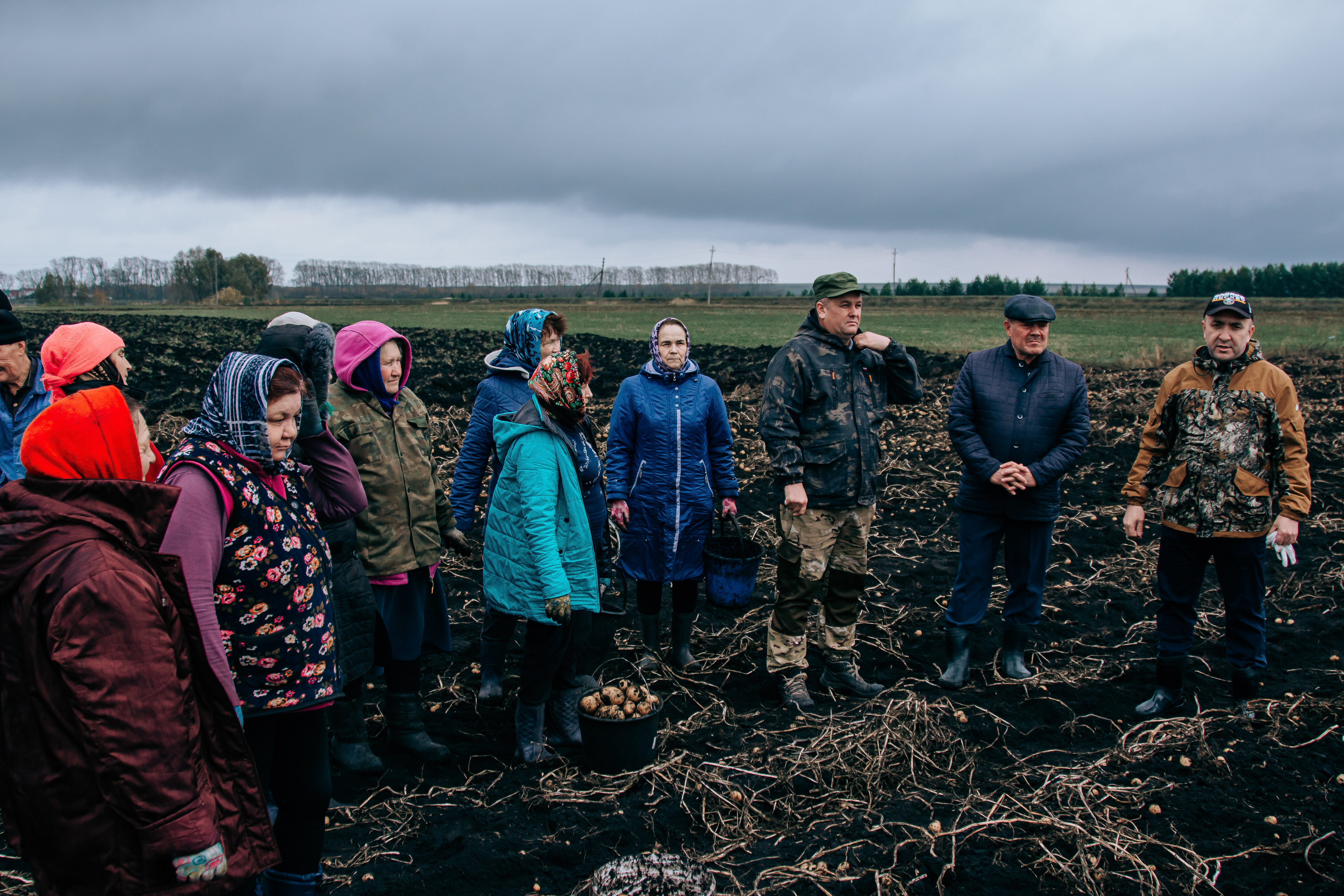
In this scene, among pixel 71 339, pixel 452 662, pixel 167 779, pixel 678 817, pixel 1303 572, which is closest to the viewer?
pixel 167 779

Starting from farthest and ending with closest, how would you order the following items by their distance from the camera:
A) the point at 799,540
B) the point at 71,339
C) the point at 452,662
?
the point at 452,662 → the point at 799,540 → the point at 71,339

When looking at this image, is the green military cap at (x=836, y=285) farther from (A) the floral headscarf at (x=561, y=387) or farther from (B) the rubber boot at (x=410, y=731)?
(B) the rubber boot at (x=410, y=731)

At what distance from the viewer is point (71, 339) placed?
280 centimetres

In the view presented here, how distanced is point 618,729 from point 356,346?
1969 millimetres

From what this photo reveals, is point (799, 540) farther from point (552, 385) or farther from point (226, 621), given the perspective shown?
point (226, 621)

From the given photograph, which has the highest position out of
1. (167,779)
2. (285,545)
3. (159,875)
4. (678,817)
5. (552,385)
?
(552,385)

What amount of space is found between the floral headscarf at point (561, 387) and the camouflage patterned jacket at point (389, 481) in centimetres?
50

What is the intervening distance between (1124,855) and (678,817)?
1.60 m

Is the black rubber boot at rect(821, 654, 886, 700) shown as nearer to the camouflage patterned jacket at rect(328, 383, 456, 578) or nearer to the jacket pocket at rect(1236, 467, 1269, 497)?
the jacket pocket at rect(1236, 467, 1269, 497)

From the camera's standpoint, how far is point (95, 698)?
1.63m

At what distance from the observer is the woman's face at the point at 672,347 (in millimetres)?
4453

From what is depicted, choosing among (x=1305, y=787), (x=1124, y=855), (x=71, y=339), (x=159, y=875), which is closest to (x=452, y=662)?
(x=71, y=339)

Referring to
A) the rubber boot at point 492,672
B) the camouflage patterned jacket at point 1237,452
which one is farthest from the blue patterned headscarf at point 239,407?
the camouflage patterned jacket at point 1237,452

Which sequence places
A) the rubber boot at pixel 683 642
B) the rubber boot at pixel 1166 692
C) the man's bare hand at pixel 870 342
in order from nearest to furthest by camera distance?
the rubber boot at pixel 1166 692, the man's bare hand at pixel 870 342, the rubber boot at pixel 683 642
